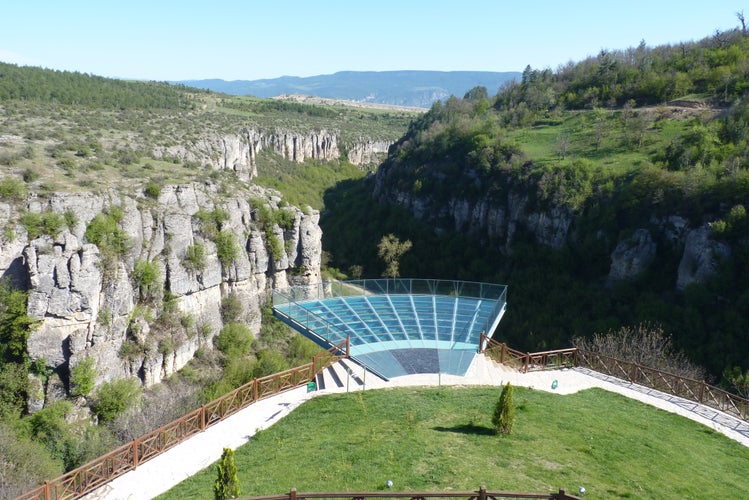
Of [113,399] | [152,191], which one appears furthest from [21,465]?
[152,191]

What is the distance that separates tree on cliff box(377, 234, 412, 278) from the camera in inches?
2471

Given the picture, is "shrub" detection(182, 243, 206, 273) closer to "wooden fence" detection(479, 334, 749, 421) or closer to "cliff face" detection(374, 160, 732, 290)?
"wooden fence" detection(479, 334, 749, 421)

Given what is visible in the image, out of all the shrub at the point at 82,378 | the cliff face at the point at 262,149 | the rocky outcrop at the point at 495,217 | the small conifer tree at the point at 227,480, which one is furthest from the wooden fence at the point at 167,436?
the cliff face at the point at 262,149

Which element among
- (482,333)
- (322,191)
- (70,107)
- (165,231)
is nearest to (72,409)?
(165,231)

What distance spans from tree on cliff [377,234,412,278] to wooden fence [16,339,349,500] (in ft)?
129

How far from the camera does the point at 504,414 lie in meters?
15.8

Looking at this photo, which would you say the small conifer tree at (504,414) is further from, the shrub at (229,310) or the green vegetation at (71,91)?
the green vegetation at (71,91)

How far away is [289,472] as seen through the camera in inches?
554

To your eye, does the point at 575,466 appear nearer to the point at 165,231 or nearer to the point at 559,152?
the point at 165,231

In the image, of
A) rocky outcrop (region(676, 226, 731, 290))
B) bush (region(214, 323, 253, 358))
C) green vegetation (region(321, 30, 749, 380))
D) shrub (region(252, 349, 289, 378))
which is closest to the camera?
shrub (region(252, 349, 289, 378))

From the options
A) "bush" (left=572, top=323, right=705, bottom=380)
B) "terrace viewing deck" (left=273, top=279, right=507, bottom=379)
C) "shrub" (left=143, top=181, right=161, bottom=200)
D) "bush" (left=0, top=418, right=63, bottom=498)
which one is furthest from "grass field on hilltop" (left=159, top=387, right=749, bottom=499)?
"shrub" (left=143, top=181, right=161, bottom=200)

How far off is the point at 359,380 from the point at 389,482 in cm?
915

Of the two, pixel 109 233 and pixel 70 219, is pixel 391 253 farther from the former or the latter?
pixel 70 219

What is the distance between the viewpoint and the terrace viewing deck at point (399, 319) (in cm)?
2370
